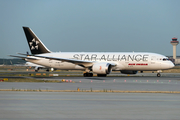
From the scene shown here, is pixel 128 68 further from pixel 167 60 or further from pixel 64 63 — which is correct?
pixel 64 63

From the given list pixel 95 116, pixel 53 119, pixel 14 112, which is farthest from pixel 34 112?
pixel 95 116

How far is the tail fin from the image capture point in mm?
57234

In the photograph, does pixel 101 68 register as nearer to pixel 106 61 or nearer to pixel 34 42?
pixel 106 61

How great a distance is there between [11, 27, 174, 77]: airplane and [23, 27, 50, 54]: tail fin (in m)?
1.87

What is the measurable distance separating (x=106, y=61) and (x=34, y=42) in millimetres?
14806

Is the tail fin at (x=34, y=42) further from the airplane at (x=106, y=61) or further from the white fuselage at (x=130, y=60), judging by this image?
the white fuselage at (x=130, y=60)

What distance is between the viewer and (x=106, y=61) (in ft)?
172

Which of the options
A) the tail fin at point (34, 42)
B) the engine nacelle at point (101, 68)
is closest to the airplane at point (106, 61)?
the engine nacelle at point (101, 68)

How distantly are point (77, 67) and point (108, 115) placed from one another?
42.3 metres

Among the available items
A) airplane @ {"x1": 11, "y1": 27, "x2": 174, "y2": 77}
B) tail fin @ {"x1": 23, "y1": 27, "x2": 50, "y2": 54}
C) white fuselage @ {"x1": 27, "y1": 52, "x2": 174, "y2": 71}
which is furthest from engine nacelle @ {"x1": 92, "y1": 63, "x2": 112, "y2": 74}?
tail fin @ {"x1": 23, "y1": 27, "x2": 50, "y2": 54}

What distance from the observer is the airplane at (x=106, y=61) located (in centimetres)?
5059

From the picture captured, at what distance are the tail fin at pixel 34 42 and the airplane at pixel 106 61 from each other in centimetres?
187

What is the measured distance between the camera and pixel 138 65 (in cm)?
5062

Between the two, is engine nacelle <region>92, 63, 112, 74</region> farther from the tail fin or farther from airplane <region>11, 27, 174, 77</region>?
the tail fin
